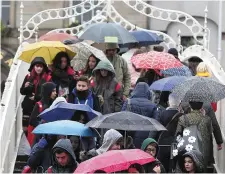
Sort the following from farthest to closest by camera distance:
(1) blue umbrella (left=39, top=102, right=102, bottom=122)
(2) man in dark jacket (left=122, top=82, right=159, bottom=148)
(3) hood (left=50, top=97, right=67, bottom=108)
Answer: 1. (3) hood (left=50, top=97, right=67, bottom=108)
2. (2) man in dark jacket (left=122, top=82, right=159, bottom=148)
3. (1) blue umbrella (left=39, top=102, right=102, bottom=122)

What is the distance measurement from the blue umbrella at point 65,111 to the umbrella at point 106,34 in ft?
18.6

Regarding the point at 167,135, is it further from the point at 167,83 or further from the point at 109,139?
the point at 109,139

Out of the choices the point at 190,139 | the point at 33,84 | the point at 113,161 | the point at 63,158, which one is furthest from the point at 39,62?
the point at 113,161

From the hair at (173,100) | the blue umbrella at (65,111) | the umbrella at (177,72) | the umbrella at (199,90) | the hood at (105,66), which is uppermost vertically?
the hood at (105,66)

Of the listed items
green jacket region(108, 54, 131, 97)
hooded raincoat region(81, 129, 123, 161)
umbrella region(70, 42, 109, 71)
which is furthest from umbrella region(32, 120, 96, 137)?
umbrella region(70, 42, 109, 71)

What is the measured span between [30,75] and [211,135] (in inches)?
162

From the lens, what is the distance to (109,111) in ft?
60.5

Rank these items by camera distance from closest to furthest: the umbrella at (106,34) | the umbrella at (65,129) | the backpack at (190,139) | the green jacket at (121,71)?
the umbrella at (65,129)
the backpack at (190,139)
the green jacket at (121,71)
the umbrella at (106,34)

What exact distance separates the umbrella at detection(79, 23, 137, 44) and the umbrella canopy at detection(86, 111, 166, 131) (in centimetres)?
664

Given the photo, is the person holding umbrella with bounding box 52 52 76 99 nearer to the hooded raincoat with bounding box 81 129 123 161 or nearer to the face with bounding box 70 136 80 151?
the face with bounding box 70 136 80 151

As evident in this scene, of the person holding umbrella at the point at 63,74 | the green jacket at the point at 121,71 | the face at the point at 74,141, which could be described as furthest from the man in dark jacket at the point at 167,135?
the green jacket at the point at 121,71

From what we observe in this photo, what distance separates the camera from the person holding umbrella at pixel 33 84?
19281 millimetres

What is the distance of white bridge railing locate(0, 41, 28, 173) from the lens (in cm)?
1788

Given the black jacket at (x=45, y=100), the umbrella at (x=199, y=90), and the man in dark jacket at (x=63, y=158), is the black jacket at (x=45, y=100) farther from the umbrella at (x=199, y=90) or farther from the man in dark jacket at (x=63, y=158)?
the man in dark jacket at (x=63, y=158)
